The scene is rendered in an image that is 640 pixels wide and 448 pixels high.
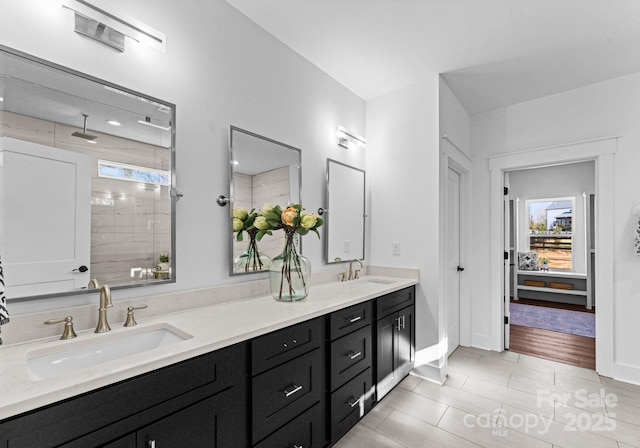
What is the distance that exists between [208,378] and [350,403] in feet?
3.73

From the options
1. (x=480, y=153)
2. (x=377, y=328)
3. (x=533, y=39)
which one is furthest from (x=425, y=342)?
(x=533, y=39)

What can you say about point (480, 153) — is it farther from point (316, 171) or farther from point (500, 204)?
point (316, 171)

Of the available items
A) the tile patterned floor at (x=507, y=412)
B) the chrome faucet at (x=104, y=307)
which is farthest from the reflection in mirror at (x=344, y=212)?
the chrome faucet at (x=104, y=307)

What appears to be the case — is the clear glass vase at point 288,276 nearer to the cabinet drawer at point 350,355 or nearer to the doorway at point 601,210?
the cabinet drawer at point 350,355

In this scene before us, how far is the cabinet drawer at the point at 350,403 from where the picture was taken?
182cm

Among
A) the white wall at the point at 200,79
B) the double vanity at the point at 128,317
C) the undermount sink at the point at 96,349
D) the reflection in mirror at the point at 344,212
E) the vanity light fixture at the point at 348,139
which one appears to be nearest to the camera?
the double vanity at the point at 128,317

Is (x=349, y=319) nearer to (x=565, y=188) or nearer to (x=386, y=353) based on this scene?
(x=386, y=353)

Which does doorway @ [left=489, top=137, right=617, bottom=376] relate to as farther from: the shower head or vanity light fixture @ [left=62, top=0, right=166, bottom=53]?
the shower head

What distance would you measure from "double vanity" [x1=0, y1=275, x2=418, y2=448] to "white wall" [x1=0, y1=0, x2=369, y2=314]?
27 cm

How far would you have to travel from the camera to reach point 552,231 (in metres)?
5.95

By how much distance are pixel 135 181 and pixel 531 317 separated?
5601mm

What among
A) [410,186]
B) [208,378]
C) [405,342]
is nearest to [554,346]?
[405,342]

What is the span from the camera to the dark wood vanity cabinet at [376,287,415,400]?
2.28 metres

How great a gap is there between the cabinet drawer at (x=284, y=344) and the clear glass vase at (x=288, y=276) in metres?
0.28
